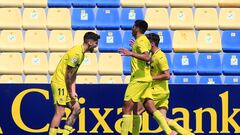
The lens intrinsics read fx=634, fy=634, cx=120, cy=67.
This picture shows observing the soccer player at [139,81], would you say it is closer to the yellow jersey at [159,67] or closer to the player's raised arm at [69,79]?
the yellow jersey at [159,67]

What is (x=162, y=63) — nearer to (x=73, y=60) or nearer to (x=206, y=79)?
(x=73, y=60)

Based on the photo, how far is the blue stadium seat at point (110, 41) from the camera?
10.7 metres

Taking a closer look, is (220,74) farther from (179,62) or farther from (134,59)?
(134,59)

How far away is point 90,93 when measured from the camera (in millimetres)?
9500

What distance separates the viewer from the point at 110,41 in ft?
35.4

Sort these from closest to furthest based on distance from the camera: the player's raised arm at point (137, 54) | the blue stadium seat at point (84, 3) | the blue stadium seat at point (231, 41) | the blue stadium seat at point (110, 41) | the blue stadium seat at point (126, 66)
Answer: the player's raised arm at point (137, 54) → the blue stadium seat at point (126, 66) → the blue stadium seat at point (110, 41) → the blue stadium seat at point (231, 41) → the blue stadium seat at point (84, 3)

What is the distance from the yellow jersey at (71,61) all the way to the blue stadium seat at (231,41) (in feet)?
12.2

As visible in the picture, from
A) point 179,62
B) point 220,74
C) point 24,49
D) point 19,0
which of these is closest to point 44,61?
point 24,49

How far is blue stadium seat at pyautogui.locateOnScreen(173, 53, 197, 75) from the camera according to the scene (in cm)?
1059

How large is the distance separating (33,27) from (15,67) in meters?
0.82

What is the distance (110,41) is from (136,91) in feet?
10.1

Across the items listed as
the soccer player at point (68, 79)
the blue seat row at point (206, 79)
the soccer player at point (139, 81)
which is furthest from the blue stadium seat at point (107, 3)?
the soccer player at point (139, 81)

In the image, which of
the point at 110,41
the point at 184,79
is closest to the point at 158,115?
the point at 184,79

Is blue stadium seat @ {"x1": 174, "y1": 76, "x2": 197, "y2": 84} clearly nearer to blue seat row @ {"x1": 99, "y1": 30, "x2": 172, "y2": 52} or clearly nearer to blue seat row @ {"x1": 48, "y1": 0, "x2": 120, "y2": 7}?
blue seat row @ {"x1": 99, "y1": 30, "x2": 172, "y2": 52}
